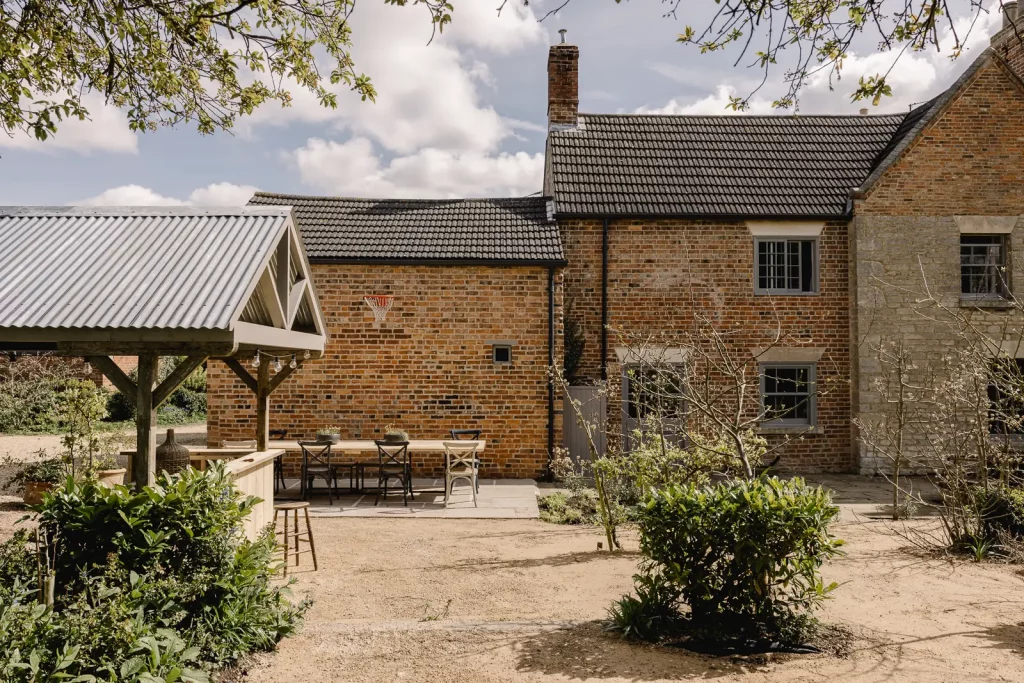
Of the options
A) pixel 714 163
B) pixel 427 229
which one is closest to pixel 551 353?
pixel 427 229

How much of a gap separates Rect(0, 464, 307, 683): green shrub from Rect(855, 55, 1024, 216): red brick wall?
12912 millimetres

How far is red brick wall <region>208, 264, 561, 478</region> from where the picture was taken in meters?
13.4

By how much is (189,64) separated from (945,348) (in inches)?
532

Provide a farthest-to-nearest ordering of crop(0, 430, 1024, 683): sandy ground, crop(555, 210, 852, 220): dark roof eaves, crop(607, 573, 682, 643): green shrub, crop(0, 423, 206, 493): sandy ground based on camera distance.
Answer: crop(0, 423, 206, 493): sandy ground, crop(555, 210, 852, 220): dark roof eaves, crop(607, 573, 682, 643): green shrub, crop(0, 430, 1024, 683): sandy ground

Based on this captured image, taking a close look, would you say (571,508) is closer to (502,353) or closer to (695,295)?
(502,353)

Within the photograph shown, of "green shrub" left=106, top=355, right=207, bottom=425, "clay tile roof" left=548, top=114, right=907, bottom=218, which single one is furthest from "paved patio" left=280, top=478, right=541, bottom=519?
"green shrub" left=106, top=355, right=207, bottom=425

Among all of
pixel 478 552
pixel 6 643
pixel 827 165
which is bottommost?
pixel 478 552

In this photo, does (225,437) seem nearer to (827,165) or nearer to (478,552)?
(478,552)

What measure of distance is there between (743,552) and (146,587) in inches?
163

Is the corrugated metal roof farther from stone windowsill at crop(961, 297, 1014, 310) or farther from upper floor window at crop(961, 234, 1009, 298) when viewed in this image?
upper floor window at crop(961, 234, 1009, 298)

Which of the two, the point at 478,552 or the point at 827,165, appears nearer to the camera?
the point at 478,552

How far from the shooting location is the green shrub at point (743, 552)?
5316mm

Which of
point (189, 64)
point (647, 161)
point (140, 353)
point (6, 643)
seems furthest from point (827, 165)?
point (6, 643)

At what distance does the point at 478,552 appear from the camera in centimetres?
855
